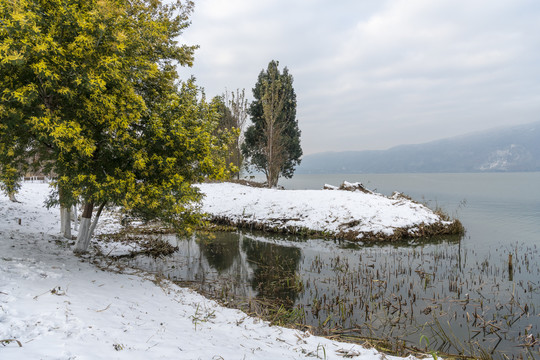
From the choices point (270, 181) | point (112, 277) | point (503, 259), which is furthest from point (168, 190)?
point (270, 181)

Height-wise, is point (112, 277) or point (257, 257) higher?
point (112, 277)

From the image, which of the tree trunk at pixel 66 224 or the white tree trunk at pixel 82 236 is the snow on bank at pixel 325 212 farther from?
the white tree trunk at pixel 82 236

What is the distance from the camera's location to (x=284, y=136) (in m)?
40.5

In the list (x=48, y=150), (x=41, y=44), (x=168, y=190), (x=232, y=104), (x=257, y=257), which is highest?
(x=232, y=104)

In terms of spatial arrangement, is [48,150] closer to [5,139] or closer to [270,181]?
[5,139]

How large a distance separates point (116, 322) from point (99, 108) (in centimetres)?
540

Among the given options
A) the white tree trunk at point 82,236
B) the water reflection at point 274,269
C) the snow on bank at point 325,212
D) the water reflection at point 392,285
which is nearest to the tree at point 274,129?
the snow on bank at point 325,212

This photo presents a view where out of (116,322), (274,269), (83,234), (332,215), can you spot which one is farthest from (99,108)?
(332,215)

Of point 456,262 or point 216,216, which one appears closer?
point 456,262

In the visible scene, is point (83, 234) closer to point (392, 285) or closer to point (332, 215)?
point (392, 285)

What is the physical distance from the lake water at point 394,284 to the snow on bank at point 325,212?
1.81 metres

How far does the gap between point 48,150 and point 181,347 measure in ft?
26.6

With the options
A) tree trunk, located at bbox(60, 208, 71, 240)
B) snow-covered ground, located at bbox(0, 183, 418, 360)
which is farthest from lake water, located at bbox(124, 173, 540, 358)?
tree trunk, located at bbox(60, 208, 71, 240)

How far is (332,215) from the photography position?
2102 cm
